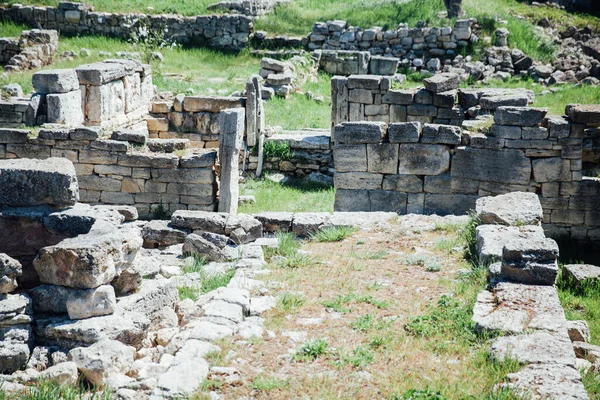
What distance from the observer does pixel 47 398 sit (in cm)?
594

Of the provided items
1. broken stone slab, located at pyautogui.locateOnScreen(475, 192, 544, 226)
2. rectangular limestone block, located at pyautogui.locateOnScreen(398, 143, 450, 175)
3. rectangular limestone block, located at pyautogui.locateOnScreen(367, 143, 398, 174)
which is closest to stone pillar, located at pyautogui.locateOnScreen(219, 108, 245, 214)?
rectangular limestone block, located at pyautogui.locateOnScreen(367, 143, 398, 174)

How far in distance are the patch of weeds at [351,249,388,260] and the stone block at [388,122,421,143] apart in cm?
331

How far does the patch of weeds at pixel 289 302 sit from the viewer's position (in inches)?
309

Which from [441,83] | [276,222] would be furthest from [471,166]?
[441,83]

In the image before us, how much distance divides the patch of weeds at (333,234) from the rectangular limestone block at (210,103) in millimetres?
6983

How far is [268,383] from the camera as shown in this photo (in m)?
6.18

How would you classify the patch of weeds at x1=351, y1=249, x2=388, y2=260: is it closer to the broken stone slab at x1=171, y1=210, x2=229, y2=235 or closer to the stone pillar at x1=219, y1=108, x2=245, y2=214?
the broken stone slab at x1=171, y1=210, x2=229, y2=235

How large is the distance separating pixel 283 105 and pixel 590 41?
11287 mm

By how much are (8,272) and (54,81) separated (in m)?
8.73

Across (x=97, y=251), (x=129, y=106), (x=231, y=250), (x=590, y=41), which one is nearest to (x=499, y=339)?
(x=97, y=251)

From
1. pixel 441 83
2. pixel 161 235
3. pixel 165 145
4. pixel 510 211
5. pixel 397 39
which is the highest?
pixel 397 39

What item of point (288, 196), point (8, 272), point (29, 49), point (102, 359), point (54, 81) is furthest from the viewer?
point (29, 49)

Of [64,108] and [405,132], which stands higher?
[405,132]

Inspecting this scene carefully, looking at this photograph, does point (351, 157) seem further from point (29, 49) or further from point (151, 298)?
point (29, 49)
